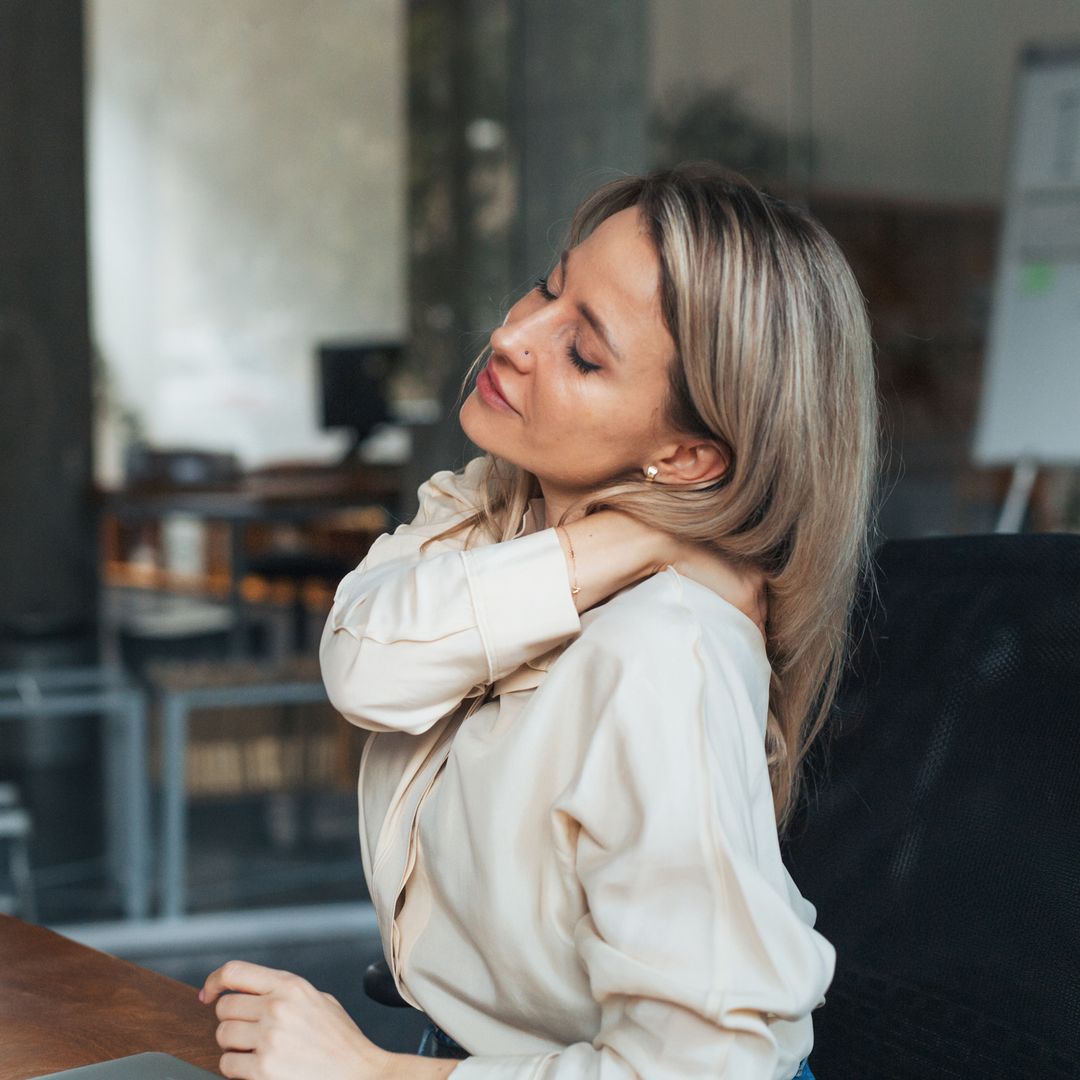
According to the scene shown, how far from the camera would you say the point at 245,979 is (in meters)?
0.96

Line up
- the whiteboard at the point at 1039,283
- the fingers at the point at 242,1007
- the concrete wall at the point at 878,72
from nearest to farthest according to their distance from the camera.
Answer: the fingers at the point at 242,1007 → the whiteboard at the point at 1039,283 → the concrete wall at the point at 878,72

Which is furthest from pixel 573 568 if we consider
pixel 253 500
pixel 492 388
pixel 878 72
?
pixel 253 500

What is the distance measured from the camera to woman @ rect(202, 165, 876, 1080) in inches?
33.7

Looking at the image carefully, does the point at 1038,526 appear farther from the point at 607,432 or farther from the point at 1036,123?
the point at 607,432

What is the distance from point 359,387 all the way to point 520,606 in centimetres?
316

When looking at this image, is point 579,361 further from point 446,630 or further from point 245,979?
point 245,979

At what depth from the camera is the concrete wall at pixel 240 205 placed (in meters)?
3.90

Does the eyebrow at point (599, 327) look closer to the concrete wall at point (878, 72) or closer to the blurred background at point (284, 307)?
the blurred background at point (284, 307)

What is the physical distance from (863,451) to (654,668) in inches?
9.1

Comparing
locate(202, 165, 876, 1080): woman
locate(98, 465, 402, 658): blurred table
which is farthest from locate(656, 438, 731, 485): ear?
locate(98, 465, 402, 658): blurred table

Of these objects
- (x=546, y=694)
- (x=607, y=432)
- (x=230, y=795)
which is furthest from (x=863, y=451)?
(x=230, y=795)

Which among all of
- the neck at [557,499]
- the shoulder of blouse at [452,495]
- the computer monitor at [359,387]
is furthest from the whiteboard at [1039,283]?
the neck at [557,499]

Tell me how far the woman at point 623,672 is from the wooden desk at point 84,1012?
3.0 inches

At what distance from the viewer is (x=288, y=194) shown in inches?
157
